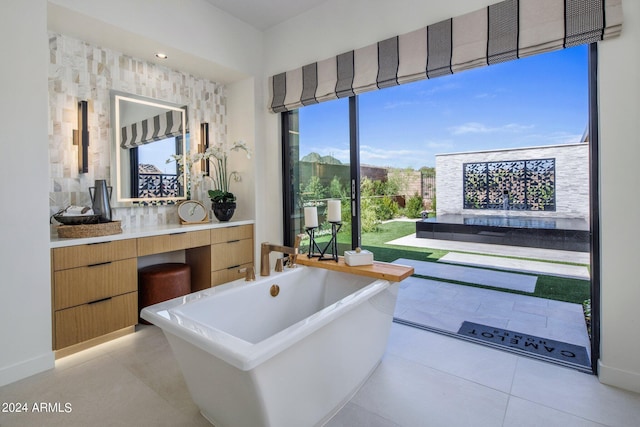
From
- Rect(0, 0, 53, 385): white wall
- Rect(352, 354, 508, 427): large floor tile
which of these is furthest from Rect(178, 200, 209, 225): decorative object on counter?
Rect(352, 354, 508, 427): large floor tile

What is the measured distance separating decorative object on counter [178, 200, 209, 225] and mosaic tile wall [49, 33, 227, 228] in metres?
0.21

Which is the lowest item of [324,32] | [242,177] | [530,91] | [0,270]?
[0,270]

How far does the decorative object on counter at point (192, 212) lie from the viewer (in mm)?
3406

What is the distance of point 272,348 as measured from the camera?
1.24 meters

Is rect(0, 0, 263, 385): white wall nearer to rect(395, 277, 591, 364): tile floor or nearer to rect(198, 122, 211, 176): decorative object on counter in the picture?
rect(198, 122, 211, 176): decorative object on counter

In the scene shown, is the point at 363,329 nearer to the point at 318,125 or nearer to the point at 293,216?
the point at 293,216

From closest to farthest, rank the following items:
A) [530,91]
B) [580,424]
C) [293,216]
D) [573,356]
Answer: [580,424]
[573,356]
[530,91]
[293,216]

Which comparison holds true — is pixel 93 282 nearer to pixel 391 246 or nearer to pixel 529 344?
pixel 391 246

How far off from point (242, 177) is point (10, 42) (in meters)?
2.18

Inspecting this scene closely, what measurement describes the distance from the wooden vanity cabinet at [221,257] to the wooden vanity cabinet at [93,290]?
2.33ft

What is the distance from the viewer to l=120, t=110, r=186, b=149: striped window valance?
3.11 m

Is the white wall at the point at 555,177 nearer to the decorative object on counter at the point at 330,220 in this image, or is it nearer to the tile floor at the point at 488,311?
the tile floor at the point at 488,311

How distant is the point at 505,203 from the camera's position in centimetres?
255

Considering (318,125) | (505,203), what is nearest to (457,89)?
(505,203)
